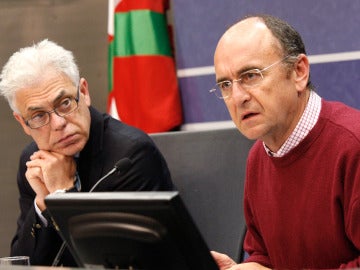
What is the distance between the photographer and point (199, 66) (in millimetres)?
3539

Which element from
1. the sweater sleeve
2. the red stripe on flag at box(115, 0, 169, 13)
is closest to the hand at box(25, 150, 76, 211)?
the red stripe on flag at box(115, 0, 169, 13)

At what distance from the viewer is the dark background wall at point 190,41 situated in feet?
10.6

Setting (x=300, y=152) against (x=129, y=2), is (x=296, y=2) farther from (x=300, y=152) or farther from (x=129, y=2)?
(x=300, y=152)

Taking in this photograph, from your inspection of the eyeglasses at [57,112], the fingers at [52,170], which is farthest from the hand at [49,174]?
the eyeglasses at [57,112]

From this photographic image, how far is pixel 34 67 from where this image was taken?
2727 millimetres

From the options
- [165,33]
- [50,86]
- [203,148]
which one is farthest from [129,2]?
[203,148]

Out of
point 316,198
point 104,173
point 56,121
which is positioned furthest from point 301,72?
point 56,121

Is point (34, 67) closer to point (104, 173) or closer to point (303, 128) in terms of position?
point (104, 173)

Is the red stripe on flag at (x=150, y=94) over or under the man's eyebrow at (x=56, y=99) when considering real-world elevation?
under

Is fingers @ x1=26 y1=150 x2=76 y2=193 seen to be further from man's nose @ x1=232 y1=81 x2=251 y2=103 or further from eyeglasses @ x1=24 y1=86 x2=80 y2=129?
man's nose @ x1=232 y1=81 x2=251 y2=103

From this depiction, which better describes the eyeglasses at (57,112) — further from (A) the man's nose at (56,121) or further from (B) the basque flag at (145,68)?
(B) the basque flag at (145,68)

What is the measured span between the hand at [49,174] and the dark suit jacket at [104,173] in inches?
1.5

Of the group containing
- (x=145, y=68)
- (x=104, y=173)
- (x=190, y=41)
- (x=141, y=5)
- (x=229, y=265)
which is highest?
(x=141, y=5)

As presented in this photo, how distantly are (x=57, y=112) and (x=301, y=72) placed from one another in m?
0.99
